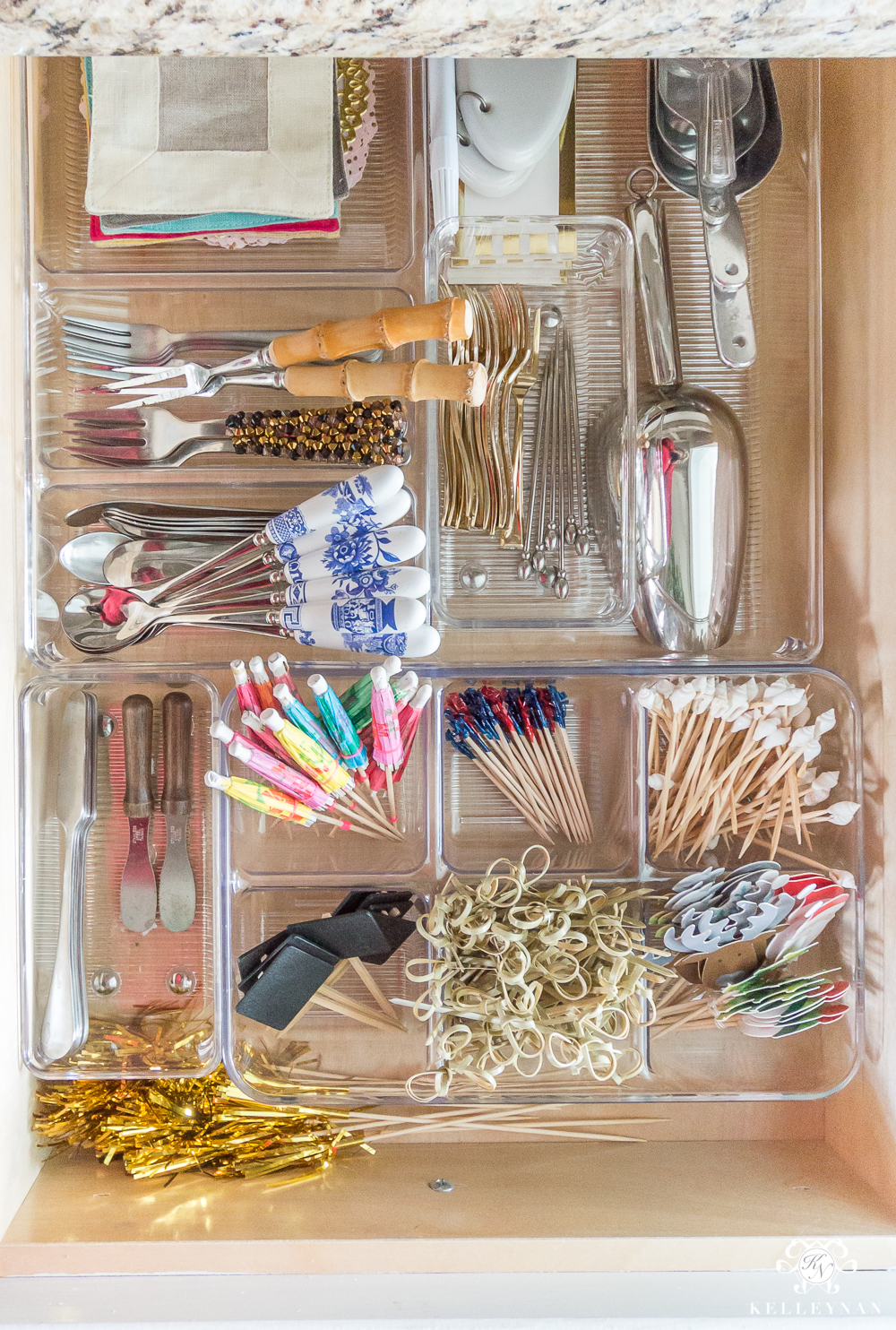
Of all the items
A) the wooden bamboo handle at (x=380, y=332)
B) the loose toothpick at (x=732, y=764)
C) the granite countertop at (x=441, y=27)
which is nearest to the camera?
the granite countertop at (x=441, y=27)

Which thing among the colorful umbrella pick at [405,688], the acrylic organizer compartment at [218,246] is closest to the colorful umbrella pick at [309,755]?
the colorful umbrella pick at [405,688]

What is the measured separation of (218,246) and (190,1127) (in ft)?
3.84

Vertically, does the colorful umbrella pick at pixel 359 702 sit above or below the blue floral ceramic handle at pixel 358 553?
below

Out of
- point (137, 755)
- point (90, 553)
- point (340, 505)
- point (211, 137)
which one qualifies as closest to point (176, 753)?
point (137, 755)

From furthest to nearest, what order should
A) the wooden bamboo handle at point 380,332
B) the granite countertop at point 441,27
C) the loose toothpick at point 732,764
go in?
1. the loose toothpick at point 732,764
2. the wooden bamboo handle at point 380,332
3. the granite countertop at point 441,27

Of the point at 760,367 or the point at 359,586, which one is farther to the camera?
the point at 760,367

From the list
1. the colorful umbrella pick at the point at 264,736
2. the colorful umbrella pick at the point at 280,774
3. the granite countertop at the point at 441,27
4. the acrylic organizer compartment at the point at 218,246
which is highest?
the acrylic organizer compartment at the point at 218,246

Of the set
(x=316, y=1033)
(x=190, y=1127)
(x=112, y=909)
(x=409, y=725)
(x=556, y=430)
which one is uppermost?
(x=556, y=430)

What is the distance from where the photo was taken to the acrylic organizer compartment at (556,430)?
1.18m

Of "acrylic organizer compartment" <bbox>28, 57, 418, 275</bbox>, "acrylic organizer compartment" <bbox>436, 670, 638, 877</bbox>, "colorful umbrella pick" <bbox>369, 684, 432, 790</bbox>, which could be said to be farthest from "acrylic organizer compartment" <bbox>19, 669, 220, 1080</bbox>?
"acrylic organizer compartment" <bbox>28, 57, 418, 275</bbox>

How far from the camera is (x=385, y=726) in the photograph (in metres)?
1.12

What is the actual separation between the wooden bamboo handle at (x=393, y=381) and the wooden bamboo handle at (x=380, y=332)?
0.02 meters

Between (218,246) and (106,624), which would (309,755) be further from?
(218,246)

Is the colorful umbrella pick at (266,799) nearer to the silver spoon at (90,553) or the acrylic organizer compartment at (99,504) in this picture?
the acrylic organizer compartment at (99,504)
